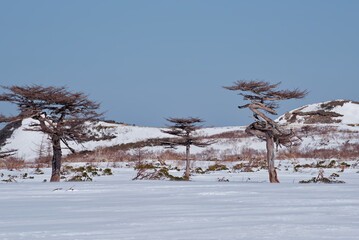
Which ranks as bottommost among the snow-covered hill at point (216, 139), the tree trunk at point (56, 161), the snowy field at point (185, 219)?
the snowy field at point (185, 219)

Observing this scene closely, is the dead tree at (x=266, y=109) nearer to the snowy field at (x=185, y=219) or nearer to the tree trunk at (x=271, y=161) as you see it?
the tree trunk at (x=271, y=161)

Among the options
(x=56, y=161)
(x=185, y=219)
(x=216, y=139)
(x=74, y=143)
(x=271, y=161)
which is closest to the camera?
(x=185, y=219)

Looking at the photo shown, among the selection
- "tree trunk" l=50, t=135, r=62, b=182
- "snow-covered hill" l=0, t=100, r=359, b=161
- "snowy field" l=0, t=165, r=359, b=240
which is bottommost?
"snowy field" l=0, t=165, r=359, b=240

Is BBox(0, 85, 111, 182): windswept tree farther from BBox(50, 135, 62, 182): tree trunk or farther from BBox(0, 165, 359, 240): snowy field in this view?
BBox(0, 165, 359, 240): snowy field

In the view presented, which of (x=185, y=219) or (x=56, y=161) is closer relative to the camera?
(x=185, y=219)

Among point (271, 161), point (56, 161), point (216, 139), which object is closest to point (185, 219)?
point (271, 161)

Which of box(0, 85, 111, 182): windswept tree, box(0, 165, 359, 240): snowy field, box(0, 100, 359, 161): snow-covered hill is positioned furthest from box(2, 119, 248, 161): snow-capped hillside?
box(0, 165, 359, 240): snowy field

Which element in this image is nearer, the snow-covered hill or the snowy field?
the snowy field

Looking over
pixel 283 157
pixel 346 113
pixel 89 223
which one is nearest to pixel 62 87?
pixel 89 223

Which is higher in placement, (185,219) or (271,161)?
Answer: (271,161)

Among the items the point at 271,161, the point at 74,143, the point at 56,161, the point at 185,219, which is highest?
the point at 74,143

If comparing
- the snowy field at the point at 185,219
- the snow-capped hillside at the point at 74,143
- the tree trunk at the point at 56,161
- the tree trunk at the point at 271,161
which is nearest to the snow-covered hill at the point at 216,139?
the snow-capped hillside at the point at 74,143

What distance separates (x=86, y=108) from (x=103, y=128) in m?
41.3

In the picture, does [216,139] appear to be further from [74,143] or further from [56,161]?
[56,161]
